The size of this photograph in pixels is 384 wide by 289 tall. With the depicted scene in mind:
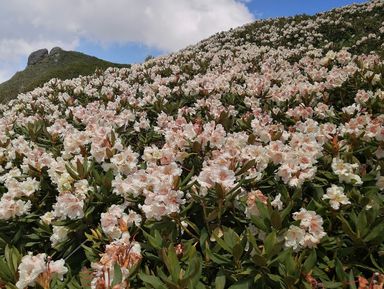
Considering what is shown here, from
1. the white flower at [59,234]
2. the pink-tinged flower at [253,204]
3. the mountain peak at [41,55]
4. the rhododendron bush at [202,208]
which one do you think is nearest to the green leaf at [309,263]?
the rhododendron bush at [202,208]

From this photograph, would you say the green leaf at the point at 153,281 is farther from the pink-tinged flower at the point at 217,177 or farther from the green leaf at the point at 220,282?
the pink-tinged flower at the point at 217,177

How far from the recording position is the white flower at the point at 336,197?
2.96m

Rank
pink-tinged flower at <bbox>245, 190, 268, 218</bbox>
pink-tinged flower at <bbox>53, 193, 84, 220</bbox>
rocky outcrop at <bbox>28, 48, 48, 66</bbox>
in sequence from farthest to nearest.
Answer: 1. rocky outcrop at <bbox>28, 48, 48, 66</bbox>
2. pink-tinged flower at <bbox>53, 193, 84, 220</bbox>
3. pink-tinged flower at <bbox>245, 190, 268, 218</bbox>

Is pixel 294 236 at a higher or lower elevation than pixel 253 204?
lower

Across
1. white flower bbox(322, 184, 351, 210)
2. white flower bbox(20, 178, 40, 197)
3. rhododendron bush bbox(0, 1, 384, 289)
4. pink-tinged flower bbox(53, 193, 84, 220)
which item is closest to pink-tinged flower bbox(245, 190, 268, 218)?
rhododendron bush bbox(0, 1, 384, 289)

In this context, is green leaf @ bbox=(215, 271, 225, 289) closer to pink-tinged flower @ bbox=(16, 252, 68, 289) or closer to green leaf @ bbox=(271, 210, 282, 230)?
green leaf @ bbox=(271, 210, 282, 230)

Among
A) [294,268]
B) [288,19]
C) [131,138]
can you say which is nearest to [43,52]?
[288,19]

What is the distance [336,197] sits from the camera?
299 cm

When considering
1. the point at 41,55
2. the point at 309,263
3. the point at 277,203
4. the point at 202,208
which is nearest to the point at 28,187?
the point at 202,208

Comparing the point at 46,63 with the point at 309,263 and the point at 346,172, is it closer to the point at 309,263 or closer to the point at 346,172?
the point at 346,172

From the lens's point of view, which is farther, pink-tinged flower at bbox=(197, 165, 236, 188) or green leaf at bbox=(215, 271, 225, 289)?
pink-tinged flower at bbox=(197, 165, 236, 188)

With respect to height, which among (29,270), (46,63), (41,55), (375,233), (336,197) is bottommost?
(29,270)

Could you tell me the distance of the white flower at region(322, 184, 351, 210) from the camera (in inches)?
116

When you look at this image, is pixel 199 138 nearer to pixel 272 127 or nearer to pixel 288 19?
pixel 272 127
